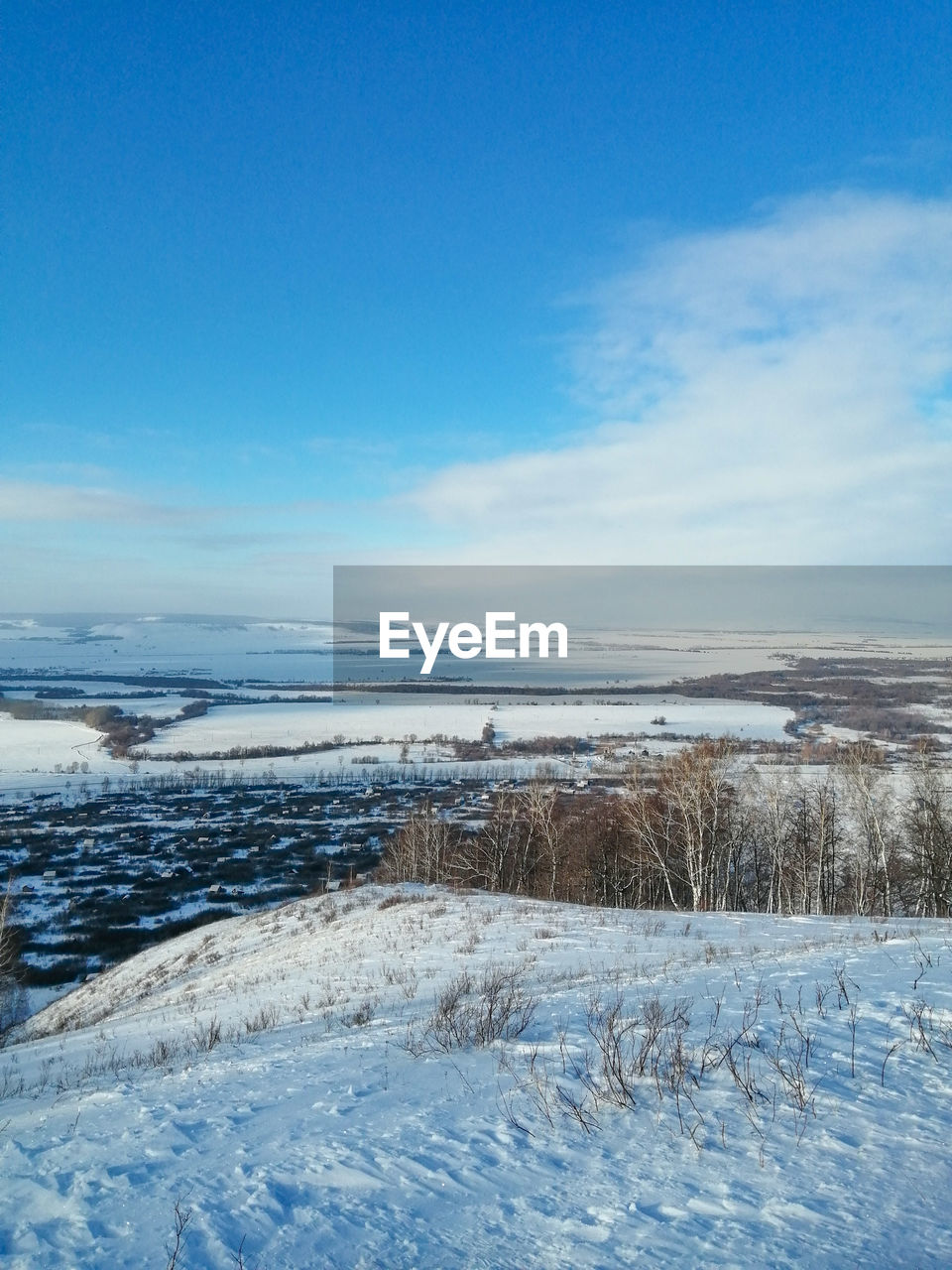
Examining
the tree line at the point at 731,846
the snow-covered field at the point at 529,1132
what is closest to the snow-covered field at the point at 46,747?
the tree line at the point at 731,846

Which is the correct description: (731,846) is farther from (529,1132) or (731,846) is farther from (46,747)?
(46,747)

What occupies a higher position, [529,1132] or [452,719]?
[529,1132]

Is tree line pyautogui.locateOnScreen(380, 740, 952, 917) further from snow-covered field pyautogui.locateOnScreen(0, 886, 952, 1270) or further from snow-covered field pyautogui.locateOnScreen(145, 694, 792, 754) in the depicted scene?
snow-covered field pyautogui.locateOnScreen(145, 694, 792, 754)

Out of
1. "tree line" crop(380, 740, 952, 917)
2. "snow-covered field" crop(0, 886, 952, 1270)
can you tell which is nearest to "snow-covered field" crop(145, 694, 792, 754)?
"tree line" crop(380, 740, 952, 917)

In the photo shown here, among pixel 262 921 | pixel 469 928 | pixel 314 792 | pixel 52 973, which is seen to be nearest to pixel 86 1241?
pixel 469 928

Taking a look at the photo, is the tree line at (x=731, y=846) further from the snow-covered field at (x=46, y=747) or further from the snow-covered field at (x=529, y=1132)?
the snow-covered field at (x=46, y=747)

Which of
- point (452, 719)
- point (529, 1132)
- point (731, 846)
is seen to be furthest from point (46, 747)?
point (529, 1132)
